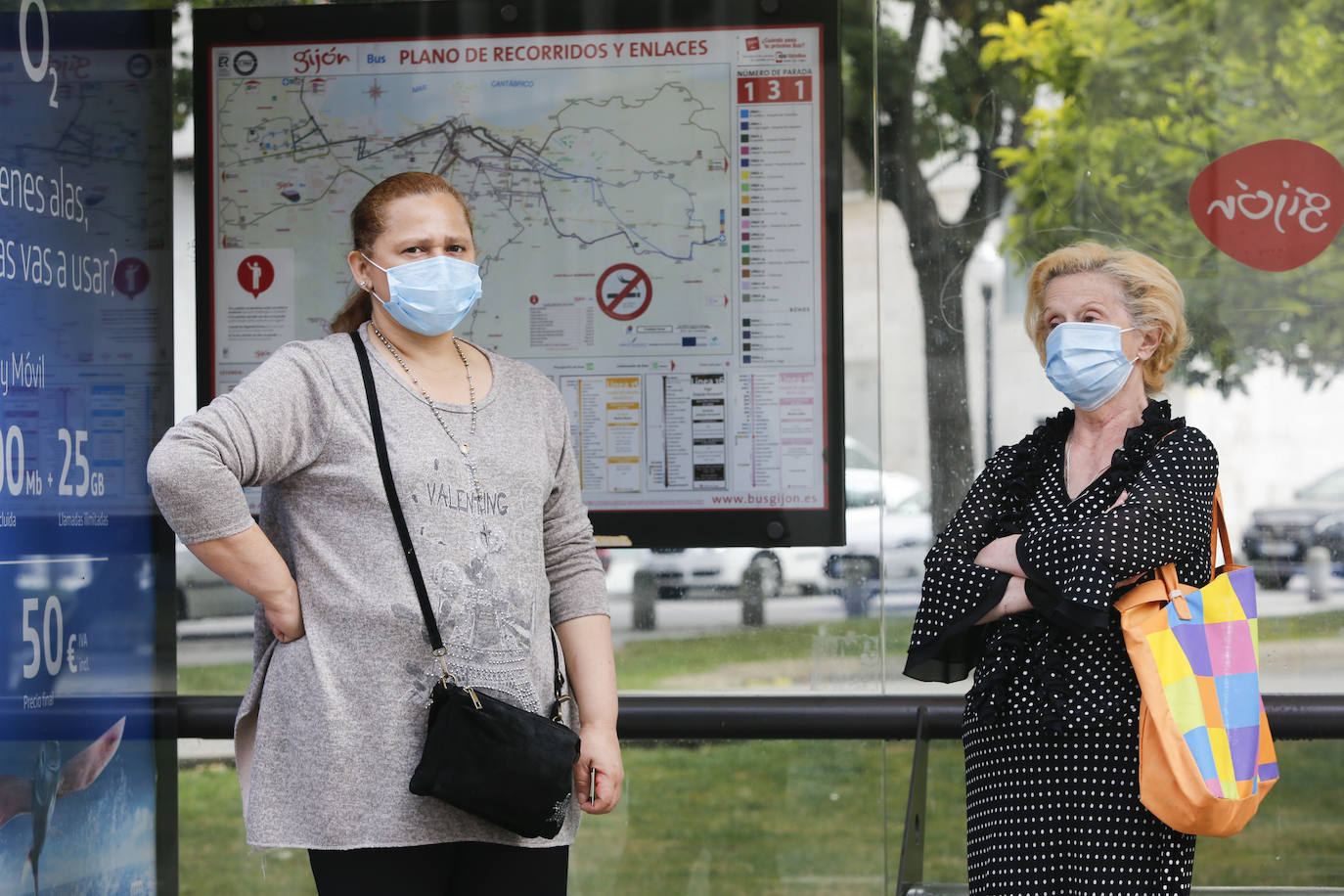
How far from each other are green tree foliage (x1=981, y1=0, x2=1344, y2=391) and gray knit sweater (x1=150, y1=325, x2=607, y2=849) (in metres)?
2.13

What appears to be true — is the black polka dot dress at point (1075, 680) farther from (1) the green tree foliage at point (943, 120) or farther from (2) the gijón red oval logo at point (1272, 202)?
(2) the gijón red oval logo at point (1272, 202)

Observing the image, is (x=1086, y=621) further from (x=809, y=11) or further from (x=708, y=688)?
(x=809, y=11)

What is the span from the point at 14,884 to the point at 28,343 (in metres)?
1.16

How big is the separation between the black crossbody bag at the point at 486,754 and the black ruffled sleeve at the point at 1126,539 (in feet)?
2.94

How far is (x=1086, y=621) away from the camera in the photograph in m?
2.65

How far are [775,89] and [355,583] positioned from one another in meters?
2.02

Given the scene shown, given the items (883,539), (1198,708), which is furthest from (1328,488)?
(1198,708)

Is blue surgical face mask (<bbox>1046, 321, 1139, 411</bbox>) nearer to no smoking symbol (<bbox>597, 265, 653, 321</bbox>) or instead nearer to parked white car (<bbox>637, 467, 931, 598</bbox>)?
parked white car (<bbox>637, 467, 931, 598</bbox>)

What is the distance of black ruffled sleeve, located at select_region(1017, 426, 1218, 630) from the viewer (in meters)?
2.65

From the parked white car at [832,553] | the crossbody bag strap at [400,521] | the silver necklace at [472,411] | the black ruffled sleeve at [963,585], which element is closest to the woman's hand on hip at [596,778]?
the crossbody bag strap at [400,521]

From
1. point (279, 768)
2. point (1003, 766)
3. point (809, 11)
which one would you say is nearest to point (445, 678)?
point (279, 768)

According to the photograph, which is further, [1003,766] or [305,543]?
[1003,766]

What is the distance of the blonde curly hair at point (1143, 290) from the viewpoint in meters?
2.98

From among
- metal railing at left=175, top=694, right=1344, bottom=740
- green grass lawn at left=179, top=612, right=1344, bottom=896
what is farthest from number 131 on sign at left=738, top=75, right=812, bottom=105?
metal railing at left=175, top=694, right=1344, bottom=740
